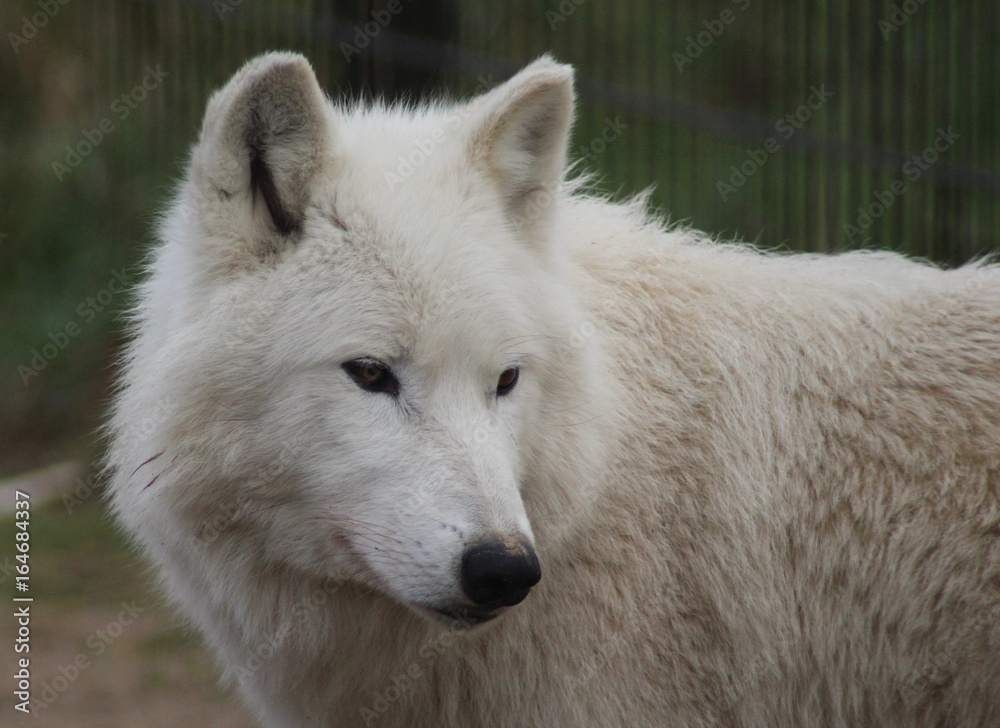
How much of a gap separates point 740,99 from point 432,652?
9.04 metres

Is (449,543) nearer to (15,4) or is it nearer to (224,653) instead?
(224,653)

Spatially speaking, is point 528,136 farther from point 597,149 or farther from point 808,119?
point 808,119

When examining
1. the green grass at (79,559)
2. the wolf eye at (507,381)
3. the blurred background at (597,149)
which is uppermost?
the wolf eye at (507,381)

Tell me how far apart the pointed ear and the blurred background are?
4.47 metres

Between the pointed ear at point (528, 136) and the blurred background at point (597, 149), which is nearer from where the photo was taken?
the pointed ear at point (528, 136)

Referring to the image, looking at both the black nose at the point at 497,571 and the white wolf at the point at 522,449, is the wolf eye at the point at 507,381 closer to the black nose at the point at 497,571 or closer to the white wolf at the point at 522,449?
the white wolf at the point at 522,449

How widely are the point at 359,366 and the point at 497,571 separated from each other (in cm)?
70

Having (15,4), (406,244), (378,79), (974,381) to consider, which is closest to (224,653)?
(406,244)

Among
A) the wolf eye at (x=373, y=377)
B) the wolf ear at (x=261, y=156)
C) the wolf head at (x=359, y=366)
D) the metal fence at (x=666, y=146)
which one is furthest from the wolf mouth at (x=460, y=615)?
the metal fence at (x=666, y=146)

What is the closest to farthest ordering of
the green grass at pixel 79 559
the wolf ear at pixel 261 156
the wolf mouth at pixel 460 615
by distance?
the wolf mouth at pixel 460 615, the wolf ear at pixel 261 156, the green grass at pixel 79 559

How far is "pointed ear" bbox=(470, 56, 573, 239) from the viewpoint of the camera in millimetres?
2863

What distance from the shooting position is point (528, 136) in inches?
118

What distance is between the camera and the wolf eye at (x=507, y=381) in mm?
2787

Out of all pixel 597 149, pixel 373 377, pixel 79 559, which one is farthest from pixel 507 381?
pixel 79 559
